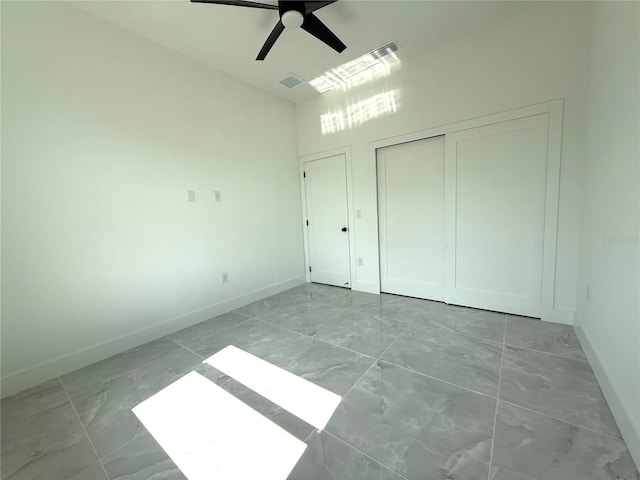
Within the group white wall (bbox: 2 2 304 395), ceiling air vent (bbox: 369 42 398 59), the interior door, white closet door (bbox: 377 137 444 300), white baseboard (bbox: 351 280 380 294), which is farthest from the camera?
the interior door

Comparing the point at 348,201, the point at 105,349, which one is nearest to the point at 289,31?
the point at 348,201

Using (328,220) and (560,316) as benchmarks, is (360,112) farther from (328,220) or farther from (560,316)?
(560,316)

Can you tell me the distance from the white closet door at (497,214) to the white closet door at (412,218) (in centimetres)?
16

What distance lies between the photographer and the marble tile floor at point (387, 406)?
3.91ft

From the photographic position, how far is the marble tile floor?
119cm

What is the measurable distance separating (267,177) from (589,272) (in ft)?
12.0

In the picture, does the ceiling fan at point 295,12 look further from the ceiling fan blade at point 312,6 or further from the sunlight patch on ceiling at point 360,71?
the sunlight patch on ceiling at point 360,71

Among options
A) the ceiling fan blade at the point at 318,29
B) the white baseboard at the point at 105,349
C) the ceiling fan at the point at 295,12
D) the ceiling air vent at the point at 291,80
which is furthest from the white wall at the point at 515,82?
the white baseboard at the point at 105,349

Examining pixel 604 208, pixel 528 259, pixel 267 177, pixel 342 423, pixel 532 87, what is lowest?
pixel 342 423

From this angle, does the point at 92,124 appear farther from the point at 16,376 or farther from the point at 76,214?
the point at 16,376

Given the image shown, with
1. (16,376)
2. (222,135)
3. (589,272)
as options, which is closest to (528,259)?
(589,272)

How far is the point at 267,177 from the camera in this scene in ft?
12.3

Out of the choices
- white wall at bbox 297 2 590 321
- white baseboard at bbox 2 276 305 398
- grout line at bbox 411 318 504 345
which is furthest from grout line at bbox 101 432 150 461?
white wall at bbox 297 2 590 321

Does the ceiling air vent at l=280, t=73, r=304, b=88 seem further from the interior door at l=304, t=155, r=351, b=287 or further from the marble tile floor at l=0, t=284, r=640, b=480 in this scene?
the marble tile floor at l=0, t=284, r=640, b=480
